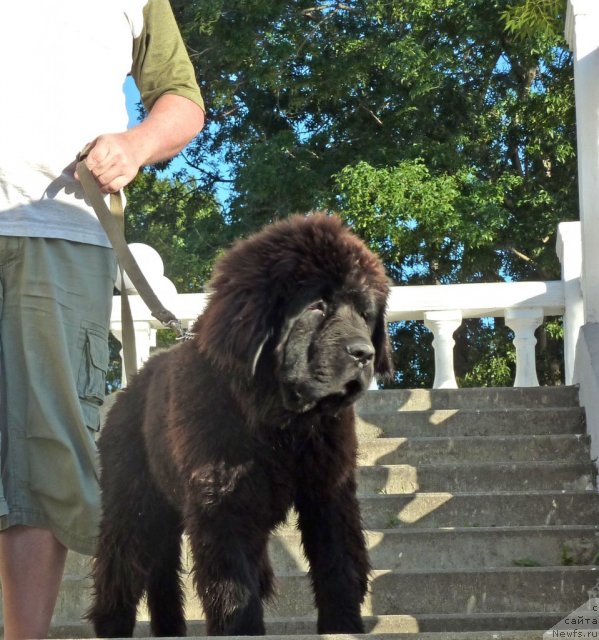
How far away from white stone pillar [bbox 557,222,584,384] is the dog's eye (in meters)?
4.76

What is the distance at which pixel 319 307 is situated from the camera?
3.72 m

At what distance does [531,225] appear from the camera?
19.0 metres

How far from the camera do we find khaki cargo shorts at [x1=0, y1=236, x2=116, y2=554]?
121 inches

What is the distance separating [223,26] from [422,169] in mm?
4490

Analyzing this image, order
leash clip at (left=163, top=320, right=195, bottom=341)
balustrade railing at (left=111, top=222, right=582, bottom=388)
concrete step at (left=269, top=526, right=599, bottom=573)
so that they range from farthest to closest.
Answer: balustrade railing at (left=111, top=222, right=582, bottom=388)
concrete step at (left=269, top=526, right=599, bottom=573)
leash clip at (left=163, top=320, right=195, bottom=341)

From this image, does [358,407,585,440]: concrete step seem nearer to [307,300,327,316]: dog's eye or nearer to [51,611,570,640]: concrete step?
[51,611,570,640]: concrete step

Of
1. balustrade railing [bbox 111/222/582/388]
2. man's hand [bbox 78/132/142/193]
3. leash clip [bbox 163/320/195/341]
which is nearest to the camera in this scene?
man's hand [bbox 78/132/142/193]

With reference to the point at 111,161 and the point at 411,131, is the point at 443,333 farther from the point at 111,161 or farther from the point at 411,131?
the point at 411,131

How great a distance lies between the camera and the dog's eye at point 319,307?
12.2 feet

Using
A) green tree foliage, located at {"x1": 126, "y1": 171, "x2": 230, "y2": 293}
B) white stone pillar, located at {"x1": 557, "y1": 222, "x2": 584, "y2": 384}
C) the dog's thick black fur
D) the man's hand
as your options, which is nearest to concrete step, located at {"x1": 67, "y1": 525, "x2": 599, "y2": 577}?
the dog's thick black fur

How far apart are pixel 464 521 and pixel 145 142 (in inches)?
132

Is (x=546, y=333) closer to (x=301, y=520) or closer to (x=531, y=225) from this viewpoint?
(x=531, y=225)

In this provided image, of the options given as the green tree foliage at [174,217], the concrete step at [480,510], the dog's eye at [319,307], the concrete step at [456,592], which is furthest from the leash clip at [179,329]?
the green tree foliage at [174,217]

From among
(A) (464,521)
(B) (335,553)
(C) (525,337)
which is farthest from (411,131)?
(B) (335,553)
